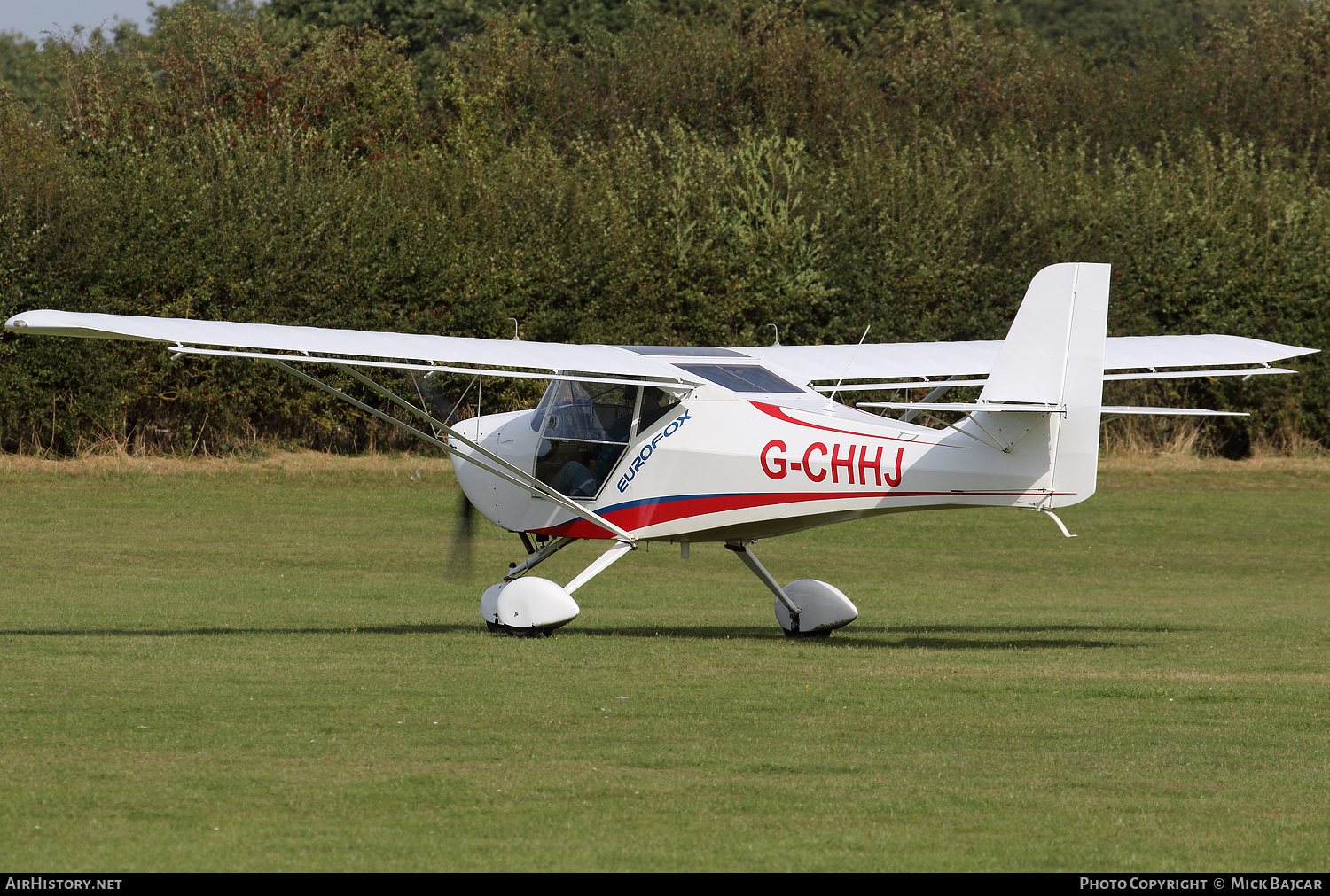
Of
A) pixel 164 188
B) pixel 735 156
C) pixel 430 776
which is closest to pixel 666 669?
pixel 430 776

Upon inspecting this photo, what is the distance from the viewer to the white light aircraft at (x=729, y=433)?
10.9m

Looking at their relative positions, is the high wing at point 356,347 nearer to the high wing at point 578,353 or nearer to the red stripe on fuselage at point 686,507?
the high wing at point 578,353

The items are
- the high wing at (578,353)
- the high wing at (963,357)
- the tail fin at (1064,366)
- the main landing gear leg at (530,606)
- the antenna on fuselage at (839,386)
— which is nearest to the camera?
the high wing at (578,353)

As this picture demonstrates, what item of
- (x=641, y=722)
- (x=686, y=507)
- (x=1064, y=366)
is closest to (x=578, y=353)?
(x=686, y=507)

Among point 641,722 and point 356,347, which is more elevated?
point 356,347

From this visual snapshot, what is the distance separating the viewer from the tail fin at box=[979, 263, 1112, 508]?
10867 millimetres

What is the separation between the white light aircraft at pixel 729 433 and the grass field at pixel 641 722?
96cm

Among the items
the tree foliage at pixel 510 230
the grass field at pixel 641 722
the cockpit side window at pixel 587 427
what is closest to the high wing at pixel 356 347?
the cockpit side window at pixel 587 427

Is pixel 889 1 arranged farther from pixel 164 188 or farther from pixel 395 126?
pixel 164 188

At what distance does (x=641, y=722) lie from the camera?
8445mm

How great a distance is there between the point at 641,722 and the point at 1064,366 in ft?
14.1

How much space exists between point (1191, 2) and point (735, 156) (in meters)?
70.7

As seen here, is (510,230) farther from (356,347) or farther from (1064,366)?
(1064,366)

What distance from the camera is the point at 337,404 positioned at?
1061 inches
